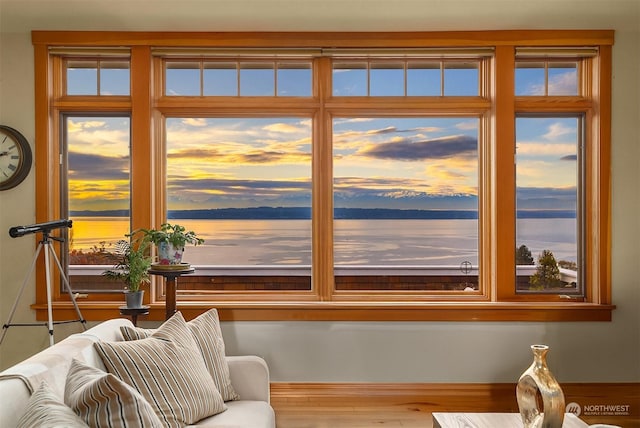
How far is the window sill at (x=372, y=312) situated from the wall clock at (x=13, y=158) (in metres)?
0.96

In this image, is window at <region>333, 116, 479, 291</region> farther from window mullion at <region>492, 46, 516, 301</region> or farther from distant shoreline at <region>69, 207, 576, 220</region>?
window mullion at <region>492, 46, 516, 301</region>

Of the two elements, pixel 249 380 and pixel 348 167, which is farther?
pixel 348 167

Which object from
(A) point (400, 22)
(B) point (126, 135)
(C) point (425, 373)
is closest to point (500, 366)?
(C) point (425, 373)

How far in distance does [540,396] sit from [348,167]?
2.44 metres

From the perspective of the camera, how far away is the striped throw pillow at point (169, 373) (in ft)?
7.02

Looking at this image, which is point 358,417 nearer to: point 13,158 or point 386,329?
point 386,329

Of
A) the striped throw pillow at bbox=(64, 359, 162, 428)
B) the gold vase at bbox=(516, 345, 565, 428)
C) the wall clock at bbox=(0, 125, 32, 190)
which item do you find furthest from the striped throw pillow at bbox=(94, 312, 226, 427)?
the wall clock at bbox=(0, 125, 32, 190)

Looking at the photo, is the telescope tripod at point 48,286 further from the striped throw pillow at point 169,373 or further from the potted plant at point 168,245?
the striped throw pillow at point 169,373

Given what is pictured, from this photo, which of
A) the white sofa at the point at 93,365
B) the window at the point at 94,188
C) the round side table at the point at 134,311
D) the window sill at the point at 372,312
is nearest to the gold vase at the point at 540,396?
the white sofa at the point at 93,365

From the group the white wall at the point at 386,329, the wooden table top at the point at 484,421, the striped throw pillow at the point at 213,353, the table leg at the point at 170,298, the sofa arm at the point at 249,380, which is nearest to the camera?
the wooden table top at the point at 484,421

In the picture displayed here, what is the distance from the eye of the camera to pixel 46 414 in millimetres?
1473

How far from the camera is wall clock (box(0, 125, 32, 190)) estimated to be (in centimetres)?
400

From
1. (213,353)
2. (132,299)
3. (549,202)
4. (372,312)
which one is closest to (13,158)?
(132,299)

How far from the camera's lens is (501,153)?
13.4 ft
